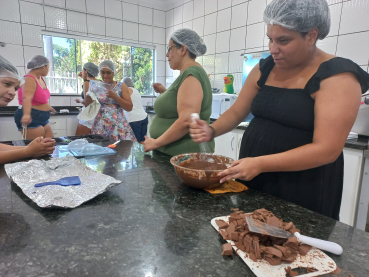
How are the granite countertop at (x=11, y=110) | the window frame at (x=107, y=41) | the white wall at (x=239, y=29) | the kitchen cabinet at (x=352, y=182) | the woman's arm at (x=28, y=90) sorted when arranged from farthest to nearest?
the window frame at (x=107, y=41) < the granite countertop at (x=11, y=110) < the woman's arm at (x=28, y=90) < the white wall at (x=239, y=29) < the kitchen cabinet at (x=352, y=182)

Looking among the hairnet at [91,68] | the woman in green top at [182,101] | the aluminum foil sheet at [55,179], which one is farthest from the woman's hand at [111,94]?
the aluminum foil sheet at [55,179]

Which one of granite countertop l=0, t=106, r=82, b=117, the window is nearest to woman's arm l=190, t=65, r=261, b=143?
granite countertop l=0, t=106, r=82, b=117

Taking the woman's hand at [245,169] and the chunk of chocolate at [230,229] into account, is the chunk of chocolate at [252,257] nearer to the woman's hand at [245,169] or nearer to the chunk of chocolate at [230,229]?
the chunk of chocolate at [230,229]

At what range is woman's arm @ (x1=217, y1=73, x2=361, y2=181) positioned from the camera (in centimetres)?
79

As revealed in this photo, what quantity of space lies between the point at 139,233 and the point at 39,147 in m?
0.88

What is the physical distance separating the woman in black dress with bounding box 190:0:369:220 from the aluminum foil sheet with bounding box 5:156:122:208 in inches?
17.3

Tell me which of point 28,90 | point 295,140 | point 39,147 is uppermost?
point 28,90

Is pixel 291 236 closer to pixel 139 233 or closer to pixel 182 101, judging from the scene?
pixel 139 233

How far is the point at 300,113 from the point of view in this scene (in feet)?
2.99

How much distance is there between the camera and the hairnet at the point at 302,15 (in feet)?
2.84

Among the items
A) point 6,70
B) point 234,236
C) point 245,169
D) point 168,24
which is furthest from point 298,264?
point 168,24

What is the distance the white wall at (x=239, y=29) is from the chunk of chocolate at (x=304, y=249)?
2096 millimetres

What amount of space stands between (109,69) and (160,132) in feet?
5.07

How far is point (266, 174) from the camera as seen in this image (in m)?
1.01
